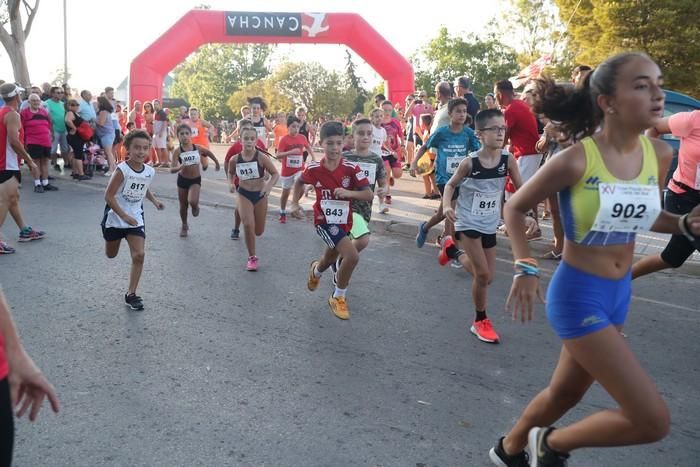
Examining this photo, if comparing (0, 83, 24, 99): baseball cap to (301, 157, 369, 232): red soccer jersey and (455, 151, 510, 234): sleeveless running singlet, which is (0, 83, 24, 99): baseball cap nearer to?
(301, 157, 369, 232): red soccer jersey

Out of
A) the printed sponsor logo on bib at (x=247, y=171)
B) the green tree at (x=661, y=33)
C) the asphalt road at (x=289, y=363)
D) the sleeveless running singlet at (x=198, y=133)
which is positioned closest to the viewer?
the asphalt road at (x=289, y=363)

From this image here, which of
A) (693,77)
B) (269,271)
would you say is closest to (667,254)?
(269,271)

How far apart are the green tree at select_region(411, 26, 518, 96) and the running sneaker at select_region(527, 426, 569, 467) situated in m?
40.7

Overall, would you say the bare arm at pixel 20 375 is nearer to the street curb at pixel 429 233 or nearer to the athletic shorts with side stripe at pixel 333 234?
the athletic shorts with side stripe at pixel 333 234

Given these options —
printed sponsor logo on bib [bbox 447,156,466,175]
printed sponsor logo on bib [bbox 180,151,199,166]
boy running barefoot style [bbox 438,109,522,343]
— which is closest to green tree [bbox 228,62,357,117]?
printed sponsor logo on bib [bbox 180,151,199,166]

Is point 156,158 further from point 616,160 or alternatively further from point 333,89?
point 333,89

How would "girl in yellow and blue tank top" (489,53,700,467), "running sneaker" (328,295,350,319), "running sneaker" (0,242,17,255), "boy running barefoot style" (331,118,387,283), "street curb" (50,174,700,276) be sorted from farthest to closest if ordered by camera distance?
"running sneaker" (0,242,17,255), "street curb" (50,174,700,276), "boy running barefoot style" (331,118,387,283), "running sneaker" (328,295,350,319), "girl in yellow and blue tank top" (489,53,700,467)

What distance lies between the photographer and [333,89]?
134ft

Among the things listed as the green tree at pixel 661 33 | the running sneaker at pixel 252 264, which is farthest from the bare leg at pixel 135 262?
the green tree at pixel 661 33

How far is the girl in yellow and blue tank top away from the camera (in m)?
2.33

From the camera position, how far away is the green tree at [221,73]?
208 ft

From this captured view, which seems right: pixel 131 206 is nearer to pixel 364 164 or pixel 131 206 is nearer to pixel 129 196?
pixel 129 196

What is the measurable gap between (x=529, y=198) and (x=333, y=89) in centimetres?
3954

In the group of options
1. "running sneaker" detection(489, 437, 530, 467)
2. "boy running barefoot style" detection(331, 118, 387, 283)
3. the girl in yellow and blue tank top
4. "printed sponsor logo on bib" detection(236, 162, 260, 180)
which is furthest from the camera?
"printed sponsor logo on bib" detection(236, 162, 260, 180)
